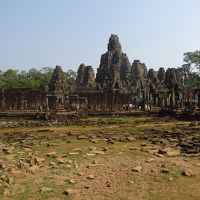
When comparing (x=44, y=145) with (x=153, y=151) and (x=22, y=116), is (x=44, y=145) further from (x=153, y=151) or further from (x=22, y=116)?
(x=22, y=116)

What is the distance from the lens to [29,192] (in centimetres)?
928

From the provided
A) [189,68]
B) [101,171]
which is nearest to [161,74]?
[189,68]

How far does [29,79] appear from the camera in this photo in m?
78.1

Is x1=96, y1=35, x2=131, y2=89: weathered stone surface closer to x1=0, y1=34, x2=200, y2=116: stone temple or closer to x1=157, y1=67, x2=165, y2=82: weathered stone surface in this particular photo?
x1=0, y1=34, x2=200, y2=116: stone temple

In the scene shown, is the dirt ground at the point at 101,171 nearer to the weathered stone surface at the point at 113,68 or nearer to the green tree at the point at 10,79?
the weathered stone surface at the point at 113,68

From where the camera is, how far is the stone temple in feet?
128

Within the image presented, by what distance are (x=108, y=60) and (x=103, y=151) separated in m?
52.0

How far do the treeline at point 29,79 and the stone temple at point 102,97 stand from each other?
492 inches

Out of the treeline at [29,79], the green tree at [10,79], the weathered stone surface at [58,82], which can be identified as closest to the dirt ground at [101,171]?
the weathered stone surface at [58,82]

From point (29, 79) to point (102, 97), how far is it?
37617 mm

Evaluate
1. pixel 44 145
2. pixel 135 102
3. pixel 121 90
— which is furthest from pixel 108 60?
pixel 44 145

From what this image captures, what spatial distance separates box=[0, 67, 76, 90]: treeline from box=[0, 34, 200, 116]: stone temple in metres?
12.5

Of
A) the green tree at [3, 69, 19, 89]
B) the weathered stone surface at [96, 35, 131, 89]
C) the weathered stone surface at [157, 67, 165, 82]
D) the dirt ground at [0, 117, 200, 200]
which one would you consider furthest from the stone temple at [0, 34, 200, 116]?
the dirt ground at [0, 117, 200, 200]

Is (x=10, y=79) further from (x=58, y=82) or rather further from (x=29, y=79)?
(x=58, y=82)
